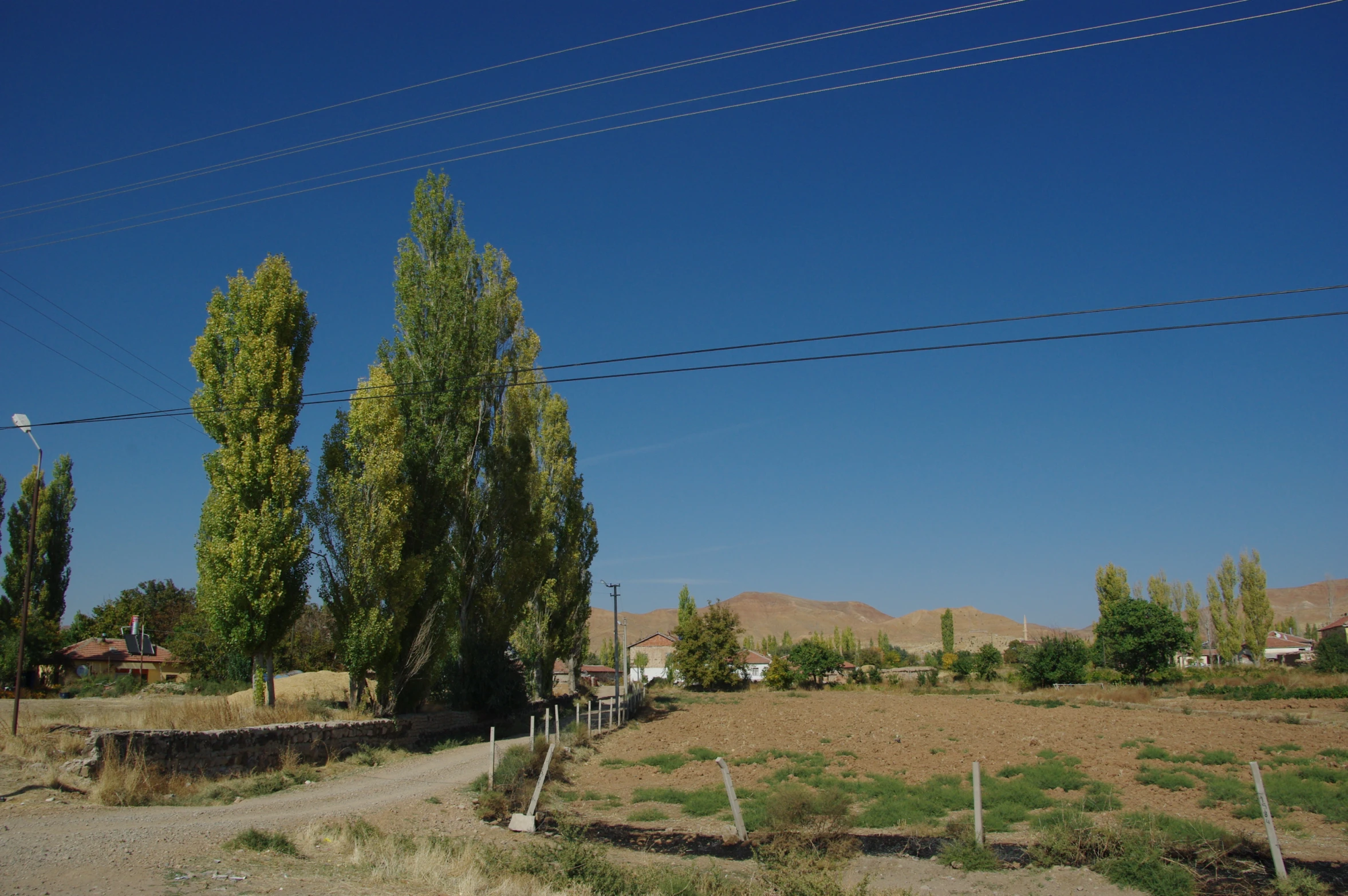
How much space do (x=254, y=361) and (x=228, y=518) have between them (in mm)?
3674

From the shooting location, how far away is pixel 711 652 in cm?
6100

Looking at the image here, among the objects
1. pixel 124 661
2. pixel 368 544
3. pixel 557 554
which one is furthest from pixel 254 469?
pixel 124 661

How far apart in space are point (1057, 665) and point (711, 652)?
23.7 meters

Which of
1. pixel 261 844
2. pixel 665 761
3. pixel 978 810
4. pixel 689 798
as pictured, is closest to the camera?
pixel 261 844

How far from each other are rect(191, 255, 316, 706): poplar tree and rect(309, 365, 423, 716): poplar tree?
1311mm

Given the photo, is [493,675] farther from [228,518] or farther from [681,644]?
[681,644]

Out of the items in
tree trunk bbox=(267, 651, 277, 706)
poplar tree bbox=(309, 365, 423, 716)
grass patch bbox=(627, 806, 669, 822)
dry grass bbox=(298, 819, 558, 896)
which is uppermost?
poplar tree bbox=(309, 365, 423, 716)

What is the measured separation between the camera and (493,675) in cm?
2688

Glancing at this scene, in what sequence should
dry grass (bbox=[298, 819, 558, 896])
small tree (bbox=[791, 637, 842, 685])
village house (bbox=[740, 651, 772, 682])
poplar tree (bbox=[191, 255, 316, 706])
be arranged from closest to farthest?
dry grass (bbox=[298, 819, 558, 896])
poplar tree (bbox=[191, 255, 316, 706])
small tree (bbox=[791, 637, 842, 685])
village house (bbox=[740, 651, 772, 682])

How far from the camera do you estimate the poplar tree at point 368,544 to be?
67.4 feet

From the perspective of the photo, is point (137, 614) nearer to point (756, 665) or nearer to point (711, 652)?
point (711, 652)

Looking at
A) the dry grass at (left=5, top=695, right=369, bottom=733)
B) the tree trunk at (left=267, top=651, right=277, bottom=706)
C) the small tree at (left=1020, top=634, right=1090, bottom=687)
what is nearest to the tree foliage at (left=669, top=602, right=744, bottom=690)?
the small tree at (left=1020, top=634, right=1090, bottom=687)

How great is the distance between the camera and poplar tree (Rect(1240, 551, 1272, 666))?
76.2 meters

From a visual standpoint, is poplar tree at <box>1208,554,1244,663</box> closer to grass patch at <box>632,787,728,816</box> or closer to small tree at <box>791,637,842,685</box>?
small tree at <box>791,637,842,685</box>
